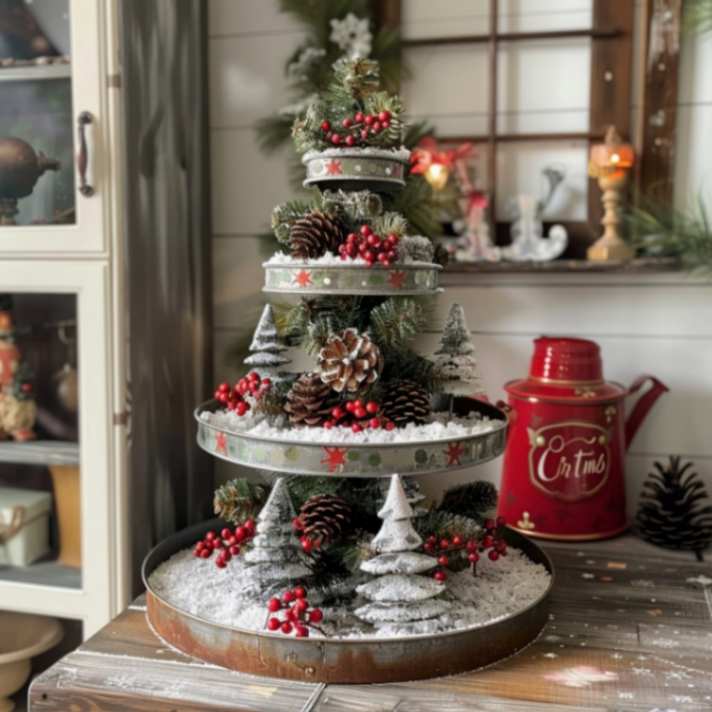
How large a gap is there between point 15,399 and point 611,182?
3.41 feet

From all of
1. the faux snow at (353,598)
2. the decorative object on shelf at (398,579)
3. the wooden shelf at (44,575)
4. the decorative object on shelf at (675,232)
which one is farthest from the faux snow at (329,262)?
the wooden shelf at (44,575)

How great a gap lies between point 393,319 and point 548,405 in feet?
1.48

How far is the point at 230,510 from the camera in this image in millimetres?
1009

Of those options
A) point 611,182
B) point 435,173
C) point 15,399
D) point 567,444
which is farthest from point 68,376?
point 611,182

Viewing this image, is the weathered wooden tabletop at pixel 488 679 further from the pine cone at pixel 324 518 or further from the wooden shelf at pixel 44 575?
the wooden shelf at pixel 44 575

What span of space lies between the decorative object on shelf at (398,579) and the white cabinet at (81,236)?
1.73 feet

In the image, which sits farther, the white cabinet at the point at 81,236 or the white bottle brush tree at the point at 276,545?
the white cabinet at the point at 81,236

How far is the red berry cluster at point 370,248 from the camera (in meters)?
0.95

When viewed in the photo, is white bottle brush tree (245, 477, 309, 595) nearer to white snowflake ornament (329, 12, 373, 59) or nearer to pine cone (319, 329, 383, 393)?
pine cone (319, 329, 383, 393)

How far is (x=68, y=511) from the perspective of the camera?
1.38 meters

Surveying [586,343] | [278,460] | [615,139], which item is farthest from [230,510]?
[615,139]

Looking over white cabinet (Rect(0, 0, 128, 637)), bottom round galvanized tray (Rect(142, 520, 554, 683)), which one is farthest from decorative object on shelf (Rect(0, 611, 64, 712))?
bottom round galvanized tray (Rect(142, 520, 554, 683))

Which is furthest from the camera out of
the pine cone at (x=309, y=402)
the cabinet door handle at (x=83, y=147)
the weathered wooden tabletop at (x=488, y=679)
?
the cabinet door handle at (x=83, y=147)

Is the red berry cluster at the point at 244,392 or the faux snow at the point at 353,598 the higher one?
the red berry cluster at the point at 244,392
